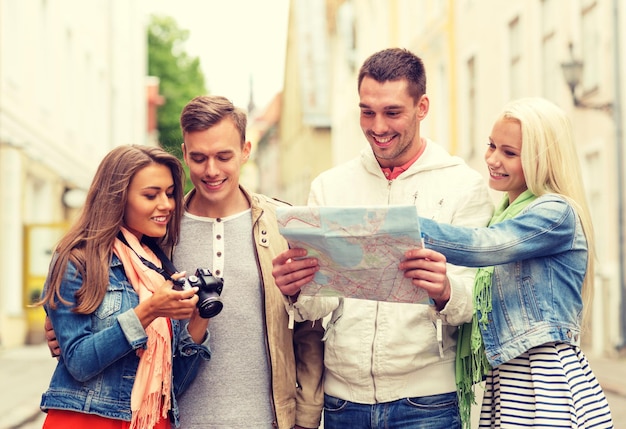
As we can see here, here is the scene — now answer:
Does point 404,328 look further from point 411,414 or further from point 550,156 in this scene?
point 550,156

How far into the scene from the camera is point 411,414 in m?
3.64

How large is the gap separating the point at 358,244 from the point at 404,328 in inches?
24.7

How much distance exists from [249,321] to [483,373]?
861 millimetres

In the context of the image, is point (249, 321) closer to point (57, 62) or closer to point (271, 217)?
point (271, 217)

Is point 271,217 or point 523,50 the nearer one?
point 271,217

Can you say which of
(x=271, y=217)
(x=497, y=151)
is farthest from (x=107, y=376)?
(x=497, y=151)

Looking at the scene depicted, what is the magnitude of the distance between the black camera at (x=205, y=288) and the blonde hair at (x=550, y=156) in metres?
1.11

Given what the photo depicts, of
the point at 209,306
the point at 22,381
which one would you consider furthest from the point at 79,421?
the point at 22,381

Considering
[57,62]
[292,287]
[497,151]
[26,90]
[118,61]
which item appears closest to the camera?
[292,287]

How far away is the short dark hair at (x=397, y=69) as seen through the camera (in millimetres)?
3719

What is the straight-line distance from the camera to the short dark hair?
3719 millimetres

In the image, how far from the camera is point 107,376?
11.3ft

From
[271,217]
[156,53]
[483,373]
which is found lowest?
[483,373]

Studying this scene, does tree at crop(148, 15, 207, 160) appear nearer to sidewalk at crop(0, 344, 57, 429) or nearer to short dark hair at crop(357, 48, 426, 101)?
sidewalk at crop(0, 344, 57, 429)
